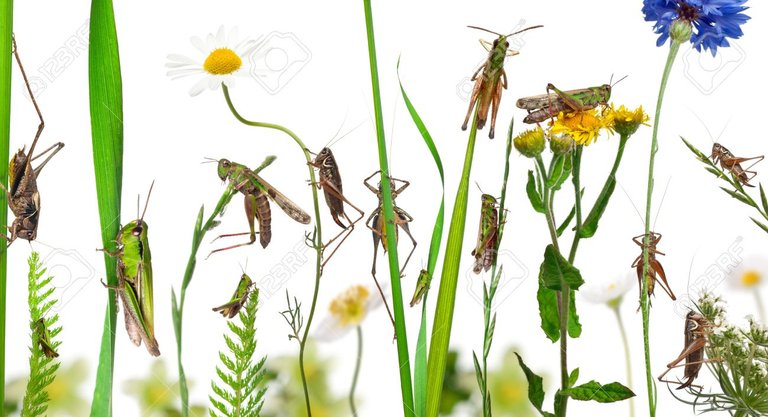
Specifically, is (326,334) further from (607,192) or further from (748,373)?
(748,373)

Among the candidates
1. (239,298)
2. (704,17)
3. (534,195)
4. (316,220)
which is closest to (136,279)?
(239,298)

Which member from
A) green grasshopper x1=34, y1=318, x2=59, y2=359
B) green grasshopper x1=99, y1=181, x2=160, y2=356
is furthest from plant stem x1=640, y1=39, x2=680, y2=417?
green grasshopper x1=34, y1=318, x2=59, y2=359

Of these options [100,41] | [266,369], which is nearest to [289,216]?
[266,369]

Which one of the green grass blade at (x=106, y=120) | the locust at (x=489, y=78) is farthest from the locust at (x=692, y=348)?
the green grass blade at (x=106, y=120)

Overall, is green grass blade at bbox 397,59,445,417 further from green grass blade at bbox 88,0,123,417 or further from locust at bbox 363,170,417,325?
green grass blade at bbox 88,0,123,417

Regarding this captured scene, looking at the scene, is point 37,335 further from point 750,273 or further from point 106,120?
point 750,273

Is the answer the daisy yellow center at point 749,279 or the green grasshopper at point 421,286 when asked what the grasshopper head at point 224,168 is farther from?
the daisy yellow center at point 749,279
